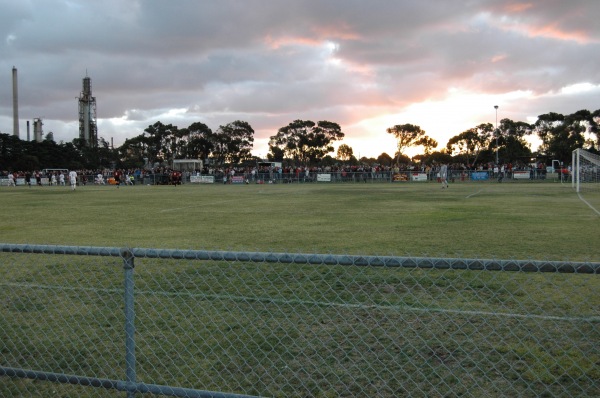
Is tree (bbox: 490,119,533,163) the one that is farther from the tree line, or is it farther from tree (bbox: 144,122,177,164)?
tree (bbox: 144,122,177,164)

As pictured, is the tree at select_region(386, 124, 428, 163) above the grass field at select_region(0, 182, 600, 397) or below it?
above

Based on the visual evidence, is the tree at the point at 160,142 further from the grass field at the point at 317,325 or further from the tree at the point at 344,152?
the grass field at the point at 317,325

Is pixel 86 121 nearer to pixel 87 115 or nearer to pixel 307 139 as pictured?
pixel 87 115

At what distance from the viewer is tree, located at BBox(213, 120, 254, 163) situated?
351ft

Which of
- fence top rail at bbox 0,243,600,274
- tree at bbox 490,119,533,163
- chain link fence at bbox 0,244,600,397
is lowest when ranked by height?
chain link fence at bbox 0,244,600,397

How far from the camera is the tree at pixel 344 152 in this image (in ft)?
391

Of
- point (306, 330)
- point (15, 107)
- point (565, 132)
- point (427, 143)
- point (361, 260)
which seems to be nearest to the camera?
point (361, 260)

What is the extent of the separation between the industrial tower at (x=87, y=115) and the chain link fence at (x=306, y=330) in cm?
13177

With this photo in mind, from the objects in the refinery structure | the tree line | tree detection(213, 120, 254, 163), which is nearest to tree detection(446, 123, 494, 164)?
the tree line

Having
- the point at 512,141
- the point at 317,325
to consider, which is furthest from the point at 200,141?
the point at 317,325

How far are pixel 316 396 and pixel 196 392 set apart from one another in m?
1.21

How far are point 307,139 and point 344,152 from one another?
1604cm

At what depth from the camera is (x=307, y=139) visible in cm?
10700

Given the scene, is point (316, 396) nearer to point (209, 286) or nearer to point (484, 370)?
point (484, 370)
